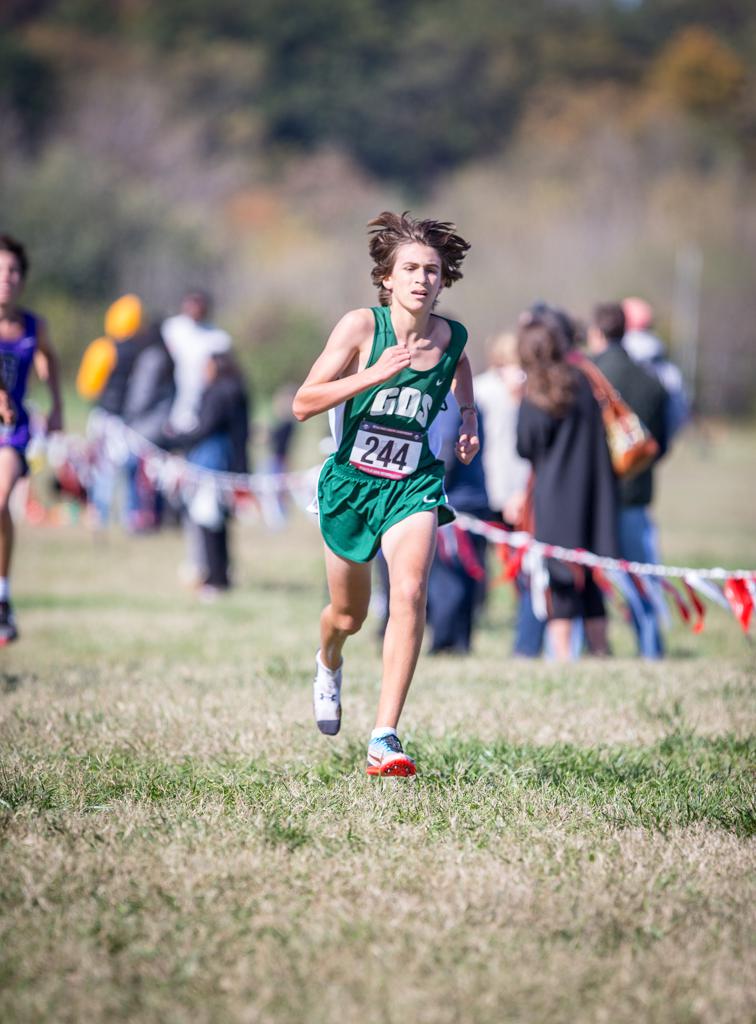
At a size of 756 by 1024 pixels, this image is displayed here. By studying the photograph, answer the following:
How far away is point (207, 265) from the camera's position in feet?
203

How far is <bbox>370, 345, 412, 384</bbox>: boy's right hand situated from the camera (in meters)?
5.14

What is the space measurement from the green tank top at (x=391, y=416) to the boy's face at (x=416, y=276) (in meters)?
0.12

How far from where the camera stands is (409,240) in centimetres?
554

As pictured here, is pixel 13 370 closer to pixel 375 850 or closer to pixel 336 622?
pixel 336 622

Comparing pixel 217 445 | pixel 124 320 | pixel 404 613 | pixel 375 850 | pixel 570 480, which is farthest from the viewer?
pixel 124 320

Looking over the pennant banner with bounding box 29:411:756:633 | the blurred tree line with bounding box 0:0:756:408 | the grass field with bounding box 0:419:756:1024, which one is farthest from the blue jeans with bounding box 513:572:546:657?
the blurred tree line with bounding box 0:0:756:408

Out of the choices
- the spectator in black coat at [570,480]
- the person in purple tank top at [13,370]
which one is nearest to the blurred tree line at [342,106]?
the spectator in black coat at [570,480]

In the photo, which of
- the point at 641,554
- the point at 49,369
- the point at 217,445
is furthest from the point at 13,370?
the point at 217,445

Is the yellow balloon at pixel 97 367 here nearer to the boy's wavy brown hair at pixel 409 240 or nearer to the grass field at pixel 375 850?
the grass field at pixel 375 850

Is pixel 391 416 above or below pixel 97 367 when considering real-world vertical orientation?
below

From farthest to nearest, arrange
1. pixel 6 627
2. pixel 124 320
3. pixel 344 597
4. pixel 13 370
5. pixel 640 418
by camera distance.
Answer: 1. pixel 124 320
2. pixel 640 418
3. pixel 13 370
4. pixel 6 627
5. pixel 344 597

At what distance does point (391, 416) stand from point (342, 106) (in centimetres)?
8586

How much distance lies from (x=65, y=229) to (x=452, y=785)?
54798mm

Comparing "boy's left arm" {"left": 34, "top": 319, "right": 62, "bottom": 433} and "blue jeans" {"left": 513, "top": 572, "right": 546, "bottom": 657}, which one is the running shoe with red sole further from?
"blue jeans" {"left": 513, "top": 572, "right": 546, "bottom": 657}
